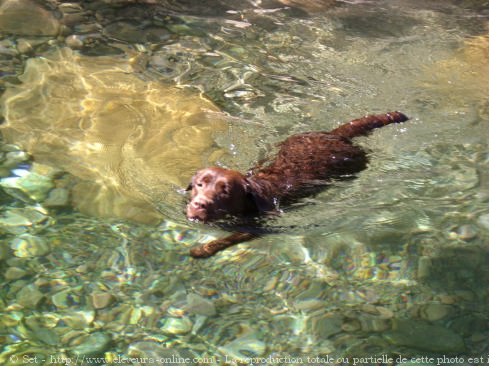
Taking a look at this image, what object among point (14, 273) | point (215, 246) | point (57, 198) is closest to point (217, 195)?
point (215, 246)

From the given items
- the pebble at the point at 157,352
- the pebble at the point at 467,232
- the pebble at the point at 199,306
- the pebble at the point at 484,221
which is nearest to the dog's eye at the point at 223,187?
the pebble at the point at 199,306

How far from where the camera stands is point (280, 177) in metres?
4.96

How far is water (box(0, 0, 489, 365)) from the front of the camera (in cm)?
356

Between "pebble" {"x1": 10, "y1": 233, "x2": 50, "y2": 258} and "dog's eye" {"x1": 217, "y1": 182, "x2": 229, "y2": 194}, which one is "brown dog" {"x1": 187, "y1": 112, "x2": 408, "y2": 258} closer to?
→ "dog's eye" {"x1": 217, "y1": 182, "x2": 229, "y2": 194}

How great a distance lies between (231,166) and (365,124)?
1305 mm

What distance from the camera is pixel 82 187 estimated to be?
488 cm

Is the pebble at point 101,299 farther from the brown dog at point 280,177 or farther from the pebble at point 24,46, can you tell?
the pebble at point 24,46

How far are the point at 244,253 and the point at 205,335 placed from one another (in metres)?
0.86

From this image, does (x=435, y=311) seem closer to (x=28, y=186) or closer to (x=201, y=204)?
(x=201, y=204)

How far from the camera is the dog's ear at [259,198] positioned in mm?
4588

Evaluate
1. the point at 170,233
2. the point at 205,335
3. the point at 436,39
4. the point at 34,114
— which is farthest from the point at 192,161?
the point at 436,39

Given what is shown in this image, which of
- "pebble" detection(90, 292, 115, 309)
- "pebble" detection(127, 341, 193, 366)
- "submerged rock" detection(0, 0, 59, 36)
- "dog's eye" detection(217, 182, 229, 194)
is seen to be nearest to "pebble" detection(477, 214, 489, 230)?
"dog's eye" detection(217, 182, 229, 194)

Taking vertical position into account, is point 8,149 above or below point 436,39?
below

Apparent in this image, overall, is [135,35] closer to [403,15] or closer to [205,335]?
[403,15]
